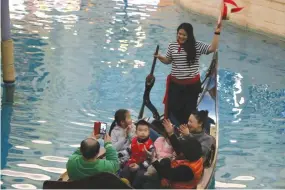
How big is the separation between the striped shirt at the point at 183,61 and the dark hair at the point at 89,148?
2.38m

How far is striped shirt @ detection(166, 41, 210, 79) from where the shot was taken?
22.9 ft

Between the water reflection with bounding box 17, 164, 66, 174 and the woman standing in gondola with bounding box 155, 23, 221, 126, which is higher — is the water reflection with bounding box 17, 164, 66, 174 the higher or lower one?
the lower one

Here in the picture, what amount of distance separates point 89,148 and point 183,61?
2.44 metres

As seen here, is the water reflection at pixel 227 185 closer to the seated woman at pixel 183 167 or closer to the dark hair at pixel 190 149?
the seated woman at pixel 183 167

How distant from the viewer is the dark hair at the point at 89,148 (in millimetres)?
4801

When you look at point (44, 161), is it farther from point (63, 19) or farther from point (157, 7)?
point (157, 7)

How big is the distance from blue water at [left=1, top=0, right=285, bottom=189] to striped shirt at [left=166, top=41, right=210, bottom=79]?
106 centimetres

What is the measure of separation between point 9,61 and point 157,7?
882cm

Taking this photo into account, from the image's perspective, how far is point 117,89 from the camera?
392 inches

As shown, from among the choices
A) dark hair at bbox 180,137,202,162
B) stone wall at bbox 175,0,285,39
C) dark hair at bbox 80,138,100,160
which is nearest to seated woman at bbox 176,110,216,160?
dark hair at bbox 180,137,202,162

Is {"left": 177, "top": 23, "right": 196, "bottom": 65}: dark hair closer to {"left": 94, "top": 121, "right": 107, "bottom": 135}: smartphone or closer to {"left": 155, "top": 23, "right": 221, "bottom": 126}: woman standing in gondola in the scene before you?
{"left": 155, "top": 23, "right": 221, "bottom": 126}: woman standing in gondola

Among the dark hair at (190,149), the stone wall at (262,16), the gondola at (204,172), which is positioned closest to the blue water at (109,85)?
the stone wall at (262,16)

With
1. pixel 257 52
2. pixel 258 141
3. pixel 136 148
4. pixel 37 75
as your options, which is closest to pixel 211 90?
pixel 258 141

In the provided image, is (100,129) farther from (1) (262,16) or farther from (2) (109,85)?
(1) (262,16)
